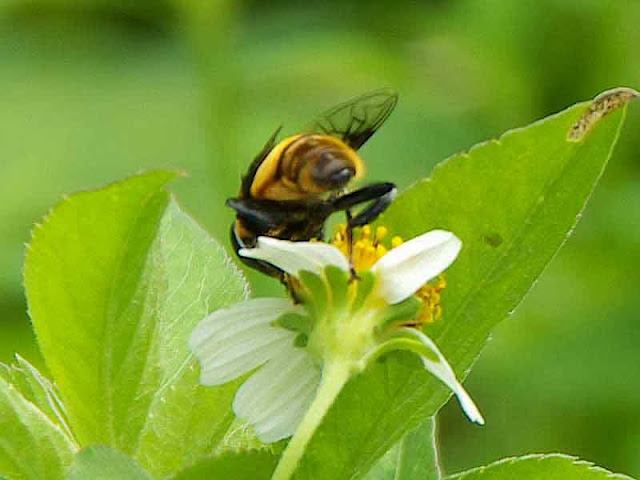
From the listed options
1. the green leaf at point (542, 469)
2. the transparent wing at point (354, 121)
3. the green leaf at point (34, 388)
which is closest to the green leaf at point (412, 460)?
the green leaf at point (542, 469)

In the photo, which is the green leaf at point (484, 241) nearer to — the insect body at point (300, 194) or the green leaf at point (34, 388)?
the insect body at point (300, 194)

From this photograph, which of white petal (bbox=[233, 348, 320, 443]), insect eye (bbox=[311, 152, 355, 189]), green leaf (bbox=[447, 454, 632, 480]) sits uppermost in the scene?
insect eye (bbox=[311, 152, 355, 189])

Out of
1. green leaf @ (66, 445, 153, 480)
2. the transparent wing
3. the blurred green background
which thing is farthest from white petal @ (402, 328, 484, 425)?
the blurred green background

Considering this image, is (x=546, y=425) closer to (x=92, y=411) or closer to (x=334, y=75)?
(x=334, y=75)

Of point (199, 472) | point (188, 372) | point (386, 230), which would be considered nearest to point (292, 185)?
point (386, 230)

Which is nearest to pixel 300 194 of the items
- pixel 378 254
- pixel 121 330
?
pixel 378 254

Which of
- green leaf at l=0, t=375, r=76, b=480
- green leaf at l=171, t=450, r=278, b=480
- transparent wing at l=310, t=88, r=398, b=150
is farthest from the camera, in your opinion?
transparent wing at l=310, t=88, r=398, b=150

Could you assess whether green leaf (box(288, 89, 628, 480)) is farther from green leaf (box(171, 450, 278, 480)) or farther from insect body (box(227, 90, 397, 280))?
insect body (box(227, 90, 397, 280))

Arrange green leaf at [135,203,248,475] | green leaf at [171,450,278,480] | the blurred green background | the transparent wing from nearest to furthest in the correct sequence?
green leaf at [171,450,278,480] < green leaf at [135,203,248,475] < the transparent wing < the blurred green background
